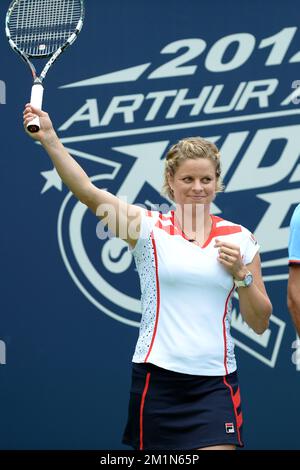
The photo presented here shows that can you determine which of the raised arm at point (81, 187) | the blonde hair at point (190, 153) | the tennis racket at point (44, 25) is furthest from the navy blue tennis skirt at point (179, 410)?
the tennis racket at point (44, 25)

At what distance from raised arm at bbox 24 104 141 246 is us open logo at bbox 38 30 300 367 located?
56.5 inches

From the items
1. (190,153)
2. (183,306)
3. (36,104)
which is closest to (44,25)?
(36,104)

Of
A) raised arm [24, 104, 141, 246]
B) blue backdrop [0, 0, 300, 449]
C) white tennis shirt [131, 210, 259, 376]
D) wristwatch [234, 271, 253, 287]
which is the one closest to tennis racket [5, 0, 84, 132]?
raised arm [24, 104, 141, 246]

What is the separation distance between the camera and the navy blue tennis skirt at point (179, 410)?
3.04 meters

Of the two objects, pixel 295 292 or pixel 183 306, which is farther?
pixel 295 292

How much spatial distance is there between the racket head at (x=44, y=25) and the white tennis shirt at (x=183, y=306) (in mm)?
A: 992

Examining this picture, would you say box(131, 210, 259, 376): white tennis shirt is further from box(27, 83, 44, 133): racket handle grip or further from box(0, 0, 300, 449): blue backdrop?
box(0, 0, 300, 449): blue backdrop

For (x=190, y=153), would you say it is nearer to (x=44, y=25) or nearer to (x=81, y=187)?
(x=81, y=187)

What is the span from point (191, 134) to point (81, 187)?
1.66 m

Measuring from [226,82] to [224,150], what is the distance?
342mm

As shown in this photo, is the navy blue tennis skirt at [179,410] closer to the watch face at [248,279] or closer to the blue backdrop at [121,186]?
the watch face at [248,279]

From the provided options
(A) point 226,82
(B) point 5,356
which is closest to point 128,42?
(A) point 226,82

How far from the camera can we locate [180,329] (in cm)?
307

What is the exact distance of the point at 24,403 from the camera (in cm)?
462
